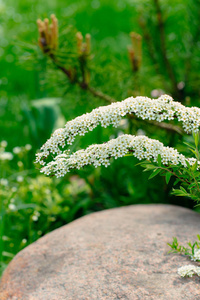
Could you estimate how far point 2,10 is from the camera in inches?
235

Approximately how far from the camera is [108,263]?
1449mm

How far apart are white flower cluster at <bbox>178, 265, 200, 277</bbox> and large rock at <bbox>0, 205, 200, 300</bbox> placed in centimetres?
2

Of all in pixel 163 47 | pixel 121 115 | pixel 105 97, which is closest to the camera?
pixel 121 115

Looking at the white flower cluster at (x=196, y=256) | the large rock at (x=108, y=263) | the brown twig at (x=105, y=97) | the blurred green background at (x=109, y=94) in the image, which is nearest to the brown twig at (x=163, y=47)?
the blurred green background at (x=109, y=94)

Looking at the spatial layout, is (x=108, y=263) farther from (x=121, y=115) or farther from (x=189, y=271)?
(x=121, y=115)

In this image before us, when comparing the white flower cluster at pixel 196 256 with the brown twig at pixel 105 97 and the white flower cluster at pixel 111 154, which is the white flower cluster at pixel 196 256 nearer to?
the white flower cluster at pixel 111 154

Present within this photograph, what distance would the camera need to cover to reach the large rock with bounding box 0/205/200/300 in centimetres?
128

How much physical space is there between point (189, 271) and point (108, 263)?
0.38 m

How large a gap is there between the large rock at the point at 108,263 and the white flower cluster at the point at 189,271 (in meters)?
0.02

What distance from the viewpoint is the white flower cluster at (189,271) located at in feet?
4.24

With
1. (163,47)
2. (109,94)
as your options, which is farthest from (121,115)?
(163,47)

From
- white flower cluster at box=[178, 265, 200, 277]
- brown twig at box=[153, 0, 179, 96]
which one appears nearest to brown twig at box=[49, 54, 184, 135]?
brown twig at box=[153, 0, 179, 96]

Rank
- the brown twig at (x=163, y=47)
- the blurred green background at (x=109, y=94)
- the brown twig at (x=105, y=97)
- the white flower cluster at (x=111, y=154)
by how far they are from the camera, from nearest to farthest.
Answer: the white flower cluster at (x=111, y=154), the brown twig at (x=105, y=97), the blurred green background at (x=109, y=94), the brown twig at (x=163, y=47)

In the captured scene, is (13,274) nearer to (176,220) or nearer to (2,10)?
(176,220)
